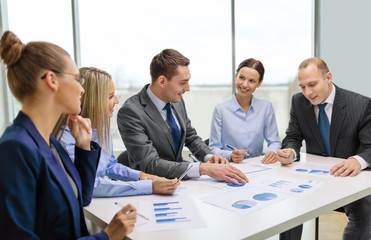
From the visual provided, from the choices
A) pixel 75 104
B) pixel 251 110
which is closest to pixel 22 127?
pixel 75 104

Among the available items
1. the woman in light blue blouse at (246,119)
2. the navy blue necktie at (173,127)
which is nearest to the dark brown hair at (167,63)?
the navy blue necktie at (173,127)

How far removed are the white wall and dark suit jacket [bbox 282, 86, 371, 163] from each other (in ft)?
7.53

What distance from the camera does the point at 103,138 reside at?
1578mm

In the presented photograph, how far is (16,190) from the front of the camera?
2.79ft

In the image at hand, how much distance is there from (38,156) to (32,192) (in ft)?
0.33

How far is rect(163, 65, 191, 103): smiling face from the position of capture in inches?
85.0

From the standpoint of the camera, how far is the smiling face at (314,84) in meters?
2.19

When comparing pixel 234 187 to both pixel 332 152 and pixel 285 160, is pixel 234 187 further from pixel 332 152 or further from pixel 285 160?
pixel 332 152

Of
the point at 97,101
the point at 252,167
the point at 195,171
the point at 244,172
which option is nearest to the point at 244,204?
the point at 195,171

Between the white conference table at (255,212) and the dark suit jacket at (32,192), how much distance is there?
0.66ft

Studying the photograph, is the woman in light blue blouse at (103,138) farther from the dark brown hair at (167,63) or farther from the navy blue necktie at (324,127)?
the navy blue necktie at (324,127)

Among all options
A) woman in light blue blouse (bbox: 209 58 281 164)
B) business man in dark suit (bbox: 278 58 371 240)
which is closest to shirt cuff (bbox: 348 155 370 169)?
business man in dark suit (bbox: 278 58 371 240)

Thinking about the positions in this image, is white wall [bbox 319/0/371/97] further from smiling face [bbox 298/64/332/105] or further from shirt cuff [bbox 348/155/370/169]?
shirt cuff [bbox 348/155/370/169]

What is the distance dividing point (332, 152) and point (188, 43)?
11.3 feet
